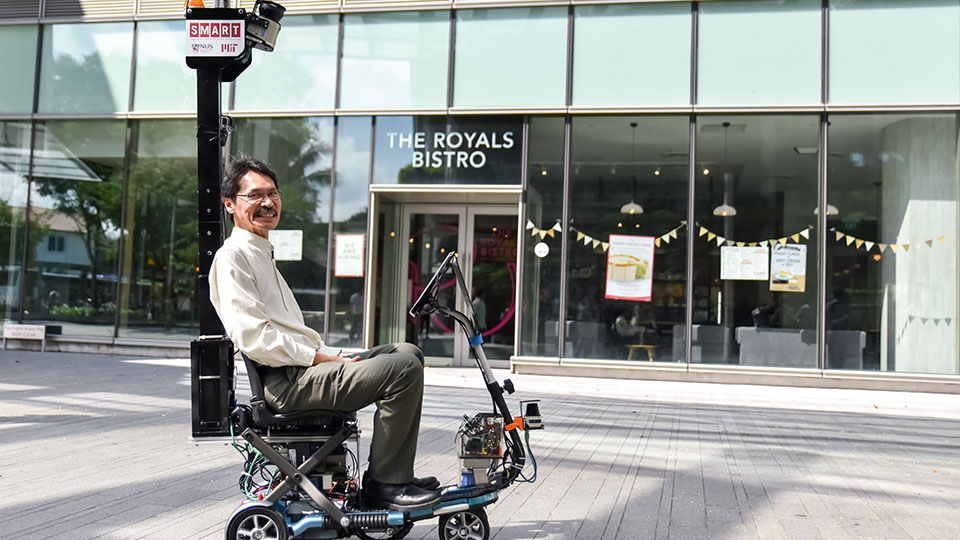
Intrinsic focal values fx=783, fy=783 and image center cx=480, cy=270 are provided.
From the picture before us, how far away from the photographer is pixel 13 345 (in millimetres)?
13789

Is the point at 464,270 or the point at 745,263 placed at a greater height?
the point at 745,263

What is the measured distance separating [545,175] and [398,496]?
9.62 m

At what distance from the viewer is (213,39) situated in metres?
3.79

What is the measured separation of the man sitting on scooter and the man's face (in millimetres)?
78

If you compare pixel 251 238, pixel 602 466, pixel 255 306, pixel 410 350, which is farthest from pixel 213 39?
pixel 602 466

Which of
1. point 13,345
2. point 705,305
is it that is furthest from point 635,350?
point 13,345

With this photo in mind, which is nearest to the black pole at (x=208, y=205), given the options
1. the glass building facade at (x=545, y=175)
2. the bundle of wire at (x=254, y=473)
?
the bundle of wire at (x=254, y=473)

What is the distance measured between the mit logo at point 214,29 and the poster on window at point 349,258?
30.4 ft

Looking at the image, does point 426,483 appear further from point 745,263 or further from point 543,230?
point 745,263

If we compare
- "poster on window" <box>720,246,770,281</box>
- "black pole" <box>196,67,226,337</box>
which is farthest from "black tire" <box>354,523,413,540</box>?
"poster on window" <box>720,246,770,281</box>

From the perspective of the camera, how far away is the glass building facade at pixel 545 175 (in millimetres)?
11477

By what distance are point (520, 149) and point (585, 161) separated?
105 cm

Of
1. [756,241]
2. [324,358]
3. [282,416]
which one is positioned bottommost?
[282,416]

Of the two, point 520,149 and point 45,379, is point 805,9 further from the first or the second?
point 45,379
